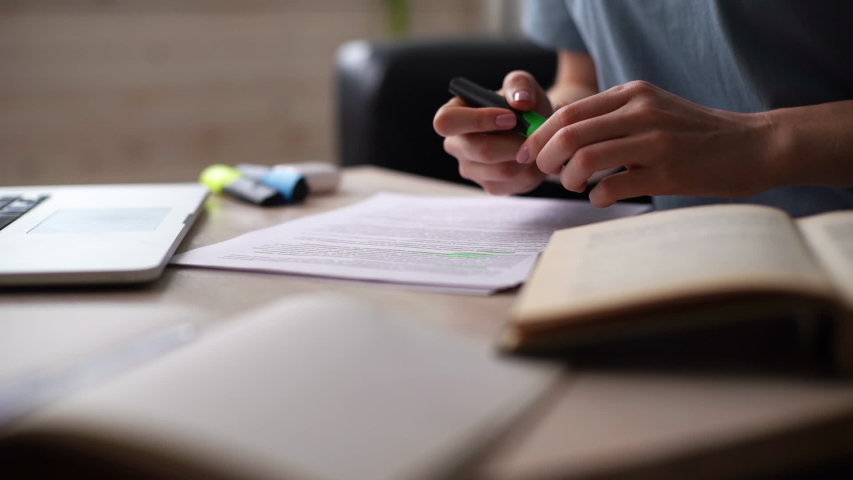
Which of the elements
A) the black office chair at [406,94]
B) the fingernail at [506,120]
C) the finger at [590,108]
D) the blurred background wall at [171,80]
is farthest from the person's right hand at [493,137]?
the blurred background wall at [171,80]

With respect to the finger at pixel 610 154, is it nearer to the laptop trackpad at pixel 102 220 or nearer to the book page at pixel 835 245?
the book page at pixel 835 245

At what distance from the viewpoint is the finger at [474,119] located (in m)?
0.61

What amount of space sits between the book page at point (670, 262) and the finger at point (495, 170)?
0.76 ft

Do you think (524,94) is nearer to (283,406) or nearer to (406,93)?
Answer: (283,406)


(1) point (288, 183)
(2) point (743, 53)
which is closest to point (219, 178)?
(1) point (288, 183)

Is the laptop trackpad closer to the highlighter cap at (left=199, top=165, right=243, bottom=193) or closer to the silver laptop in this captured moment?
the silver laptop

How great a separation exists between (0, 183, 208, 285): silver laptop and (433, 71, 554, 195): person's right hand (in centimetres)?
24

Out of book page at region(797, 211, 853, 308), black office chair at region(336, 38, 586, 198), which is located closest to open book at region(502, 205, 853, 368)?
book page at region(797, 211, 853, 308)

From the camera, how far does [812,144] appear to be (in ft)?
1.74

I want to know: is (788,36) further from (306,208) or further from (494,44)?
(494,44)

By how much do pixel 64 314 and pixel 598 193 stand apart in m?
0.37

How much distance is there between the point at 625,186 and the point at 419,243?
0.16 metres

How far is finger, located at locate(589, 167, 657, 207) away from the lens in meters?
0.50

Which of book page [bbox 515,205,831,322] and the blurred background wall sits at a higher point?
book page [bbox 515,205,831,322]
